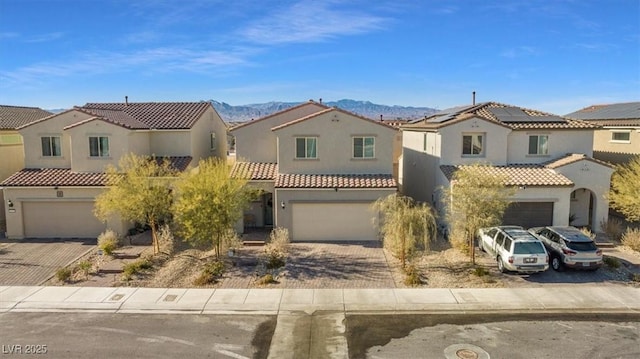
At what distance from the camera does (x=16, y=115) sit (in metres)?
31.3

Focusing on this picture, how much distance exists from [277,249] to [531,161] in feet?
51.2

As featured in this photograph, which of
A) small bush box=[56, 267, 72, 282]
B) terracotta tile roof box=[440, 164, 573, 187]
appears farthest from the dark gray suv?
small bush box=[56, 267, 72, 282]

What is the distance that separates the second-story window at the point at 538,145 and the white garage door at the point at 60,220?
24232mm

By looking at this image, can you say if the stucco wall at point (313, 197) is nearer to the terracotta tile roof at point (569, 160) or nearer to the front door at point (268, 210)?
the front door at point (268, 210)

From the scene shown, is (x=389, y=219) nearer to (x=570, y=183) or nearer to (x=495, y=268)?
(x=495, y=268)

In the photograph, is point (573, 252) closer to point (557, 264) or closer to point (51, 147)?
point (557, 264)

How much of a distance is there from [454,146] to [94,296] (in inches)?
747

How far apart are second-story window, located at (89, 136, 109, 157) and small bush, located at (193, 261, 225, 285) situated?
10336 millimetres

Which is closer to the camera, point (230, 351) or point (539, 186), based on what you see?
point (230, 351)

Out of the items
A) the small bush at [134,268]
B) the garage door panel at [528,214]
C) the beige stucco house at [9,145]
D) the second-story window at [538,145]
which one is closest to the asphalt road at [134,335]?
the small bush at [134,268]

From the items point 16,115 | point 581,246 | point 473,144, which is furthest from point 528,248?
point 16,115

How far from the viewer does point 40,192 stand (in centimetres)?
2444

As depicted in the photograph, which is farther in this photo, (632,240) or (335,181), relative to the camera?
(335,181)

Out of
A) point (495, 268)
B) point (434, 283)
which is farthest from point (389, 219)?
point (495, 268)
